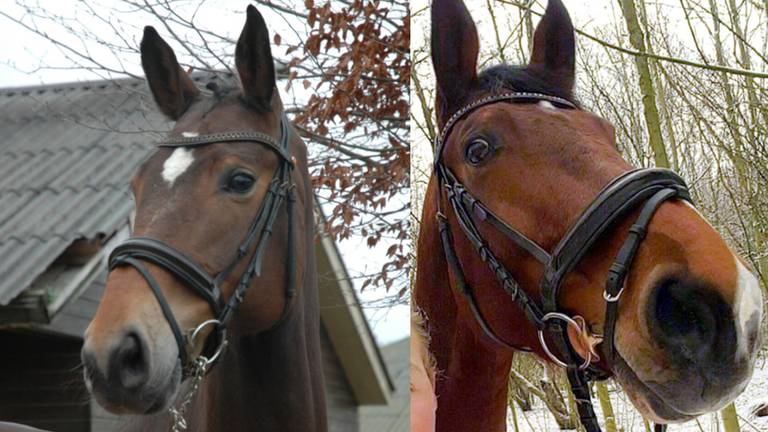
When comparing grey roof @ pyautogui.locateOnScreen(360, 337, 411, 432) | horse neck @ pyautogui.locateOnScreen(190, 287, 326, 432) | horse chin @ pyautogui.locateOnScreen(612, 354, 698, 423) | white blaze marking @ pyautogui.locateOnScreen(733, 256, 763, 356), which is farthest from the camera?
grey roof @ pyautogui.locateOnScreen(360, 337, 411, 432)

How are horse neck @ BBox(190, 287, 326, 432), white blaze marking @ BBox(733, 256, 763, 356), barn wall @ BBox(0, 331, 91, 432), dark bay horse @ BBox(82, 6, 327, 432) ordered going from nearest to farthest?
white blaze marking @ BBox(733, 256, 763, 356) < dark bay horse @ BBox(82, 6, 327, 432) < horse neck @ BBox(190, 287, 326, 432) < barn wall @ BBox(0, 331, 91, 432)

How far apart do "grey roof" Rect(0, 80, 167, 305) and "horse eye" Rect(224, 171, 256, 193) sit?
216 millimetres

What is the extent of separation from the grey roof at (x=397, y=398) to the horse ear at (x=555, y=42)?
832mm

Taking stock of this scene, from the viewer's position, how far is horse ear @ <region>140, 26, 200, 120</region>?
4.68 feet

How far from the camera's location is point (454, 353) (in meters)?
1.49

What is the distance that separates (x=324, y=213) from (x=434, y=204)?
0.36 m

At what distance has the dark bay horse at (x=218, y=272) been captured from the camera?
1.16 meters

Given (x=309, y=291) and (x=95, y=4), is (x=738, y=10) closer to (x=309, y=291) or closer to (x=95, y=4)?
(x=309, y=291)

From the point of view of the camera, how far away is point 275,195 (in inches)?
54.2

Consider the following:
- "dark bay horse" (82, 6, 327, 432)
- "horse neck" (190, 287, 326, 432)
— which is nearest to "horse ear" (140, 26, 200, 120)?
"dark bay horse" (82, 6, 327, 432)

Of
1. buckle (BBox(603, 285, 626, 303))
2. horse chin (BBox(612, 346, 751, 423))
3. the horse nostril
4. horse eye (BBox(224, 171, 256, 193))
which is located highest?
horse eye (BBox(224, 171, 256, 193))

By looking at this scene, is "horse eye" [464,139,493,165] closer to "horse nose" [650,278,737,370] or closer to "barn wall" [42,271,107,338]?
"horse nose" [650,278,737,370]

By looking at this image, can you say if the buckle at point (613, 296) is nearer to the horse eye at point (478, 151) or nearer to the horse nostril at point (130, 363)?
the horse eye at point (478, 151)

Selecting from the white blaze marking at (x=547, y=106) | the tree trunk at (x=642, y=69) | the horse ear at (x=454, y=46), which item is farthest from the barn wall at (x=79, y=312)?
the tree trunk at (x=642, y=69)
